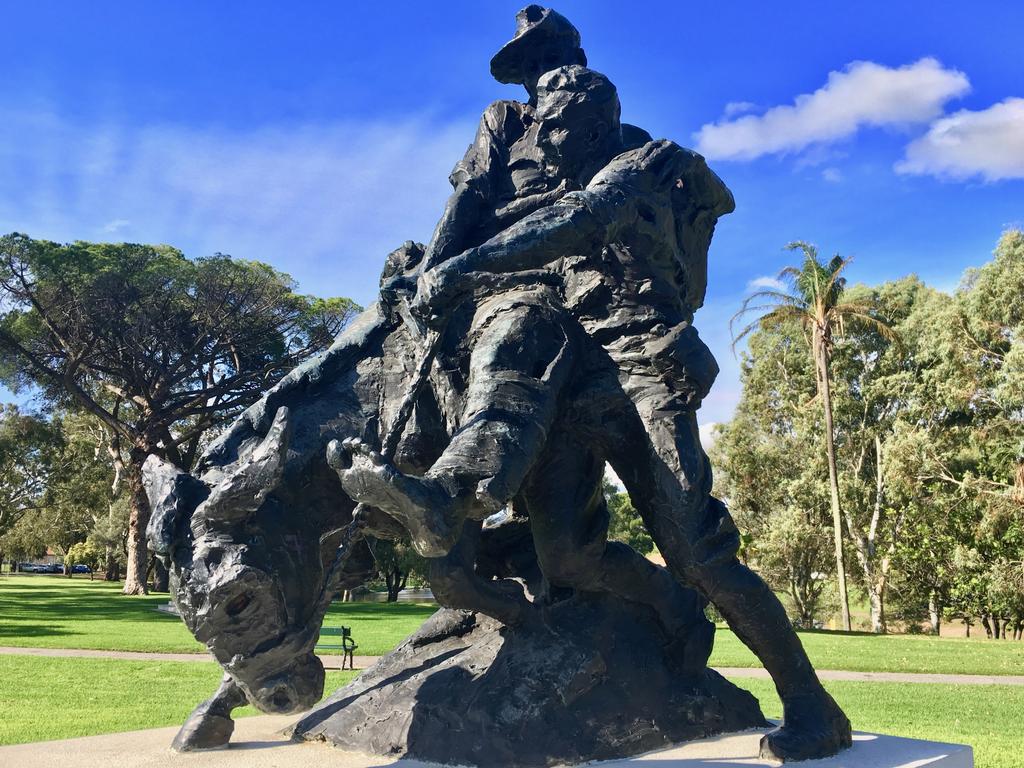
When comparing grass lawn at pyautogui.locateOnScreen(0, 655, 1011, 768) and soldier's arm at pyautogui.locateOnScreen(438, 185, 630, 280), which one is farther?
grass lawn at pyautogui.locateOnScreen(0, 655, 1011, 768)

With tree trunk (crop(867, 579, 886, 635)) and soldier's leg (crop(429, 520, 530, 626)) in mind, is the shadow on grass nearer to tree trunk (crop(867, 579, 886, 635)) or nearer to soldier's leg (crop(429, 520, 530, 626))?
soldier's leg (crop(429, 520, 530, 626))

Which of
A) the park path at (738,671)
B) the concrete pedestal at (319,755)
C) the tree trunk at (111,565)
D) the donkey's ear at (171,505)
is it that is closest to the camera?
the donkey's ear at (171,505)

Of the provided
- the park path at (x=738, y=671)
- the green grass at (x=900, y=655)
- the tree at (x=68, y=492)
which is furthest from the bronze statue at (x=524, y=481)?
the tree at (x=68, y=492)

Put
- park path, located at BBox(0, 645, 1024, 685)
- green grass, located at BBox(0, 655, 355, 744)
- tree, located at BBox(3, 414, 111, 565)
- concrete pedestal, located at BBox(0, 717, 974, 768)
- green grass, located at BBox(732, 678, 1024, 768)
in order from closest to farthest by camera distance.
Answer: concrete pedestal, located at BBox(0, 717, 974, 768) < green grass, located at BBox(732, 678, 1024, 768) < green grass, located at BBox(0, 655, 355, 744) < park path, located at BBox(0, 645, 1024, 685) < tree, located at BBox(3, 414, 111, 565)

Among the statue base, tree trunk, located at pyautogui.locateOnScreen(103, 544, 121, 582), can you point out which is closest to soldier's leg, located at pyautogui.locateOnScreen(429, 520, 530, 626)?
the statue base

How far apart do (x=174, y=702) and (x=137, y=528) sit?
75.1ft

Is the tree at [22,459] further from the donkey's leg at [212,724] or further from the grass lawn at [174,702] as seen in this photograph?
the donkey's leg at [212,724]

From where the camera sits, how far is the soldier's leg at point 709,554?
3859 millimetres

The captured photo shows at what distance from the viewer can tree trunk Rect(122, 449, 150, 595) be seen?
2870 centimetres

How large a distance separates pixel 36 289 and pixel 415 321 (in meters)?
28.3

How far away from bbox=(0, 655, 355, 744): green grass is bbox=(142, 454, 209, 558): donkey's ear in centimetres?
403

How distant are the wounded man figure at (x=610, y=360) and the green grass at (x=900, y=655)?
27.5 ft

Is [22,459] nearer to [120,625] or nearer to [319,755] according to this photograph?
[120,625]

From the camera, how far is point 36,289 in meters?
28.0
